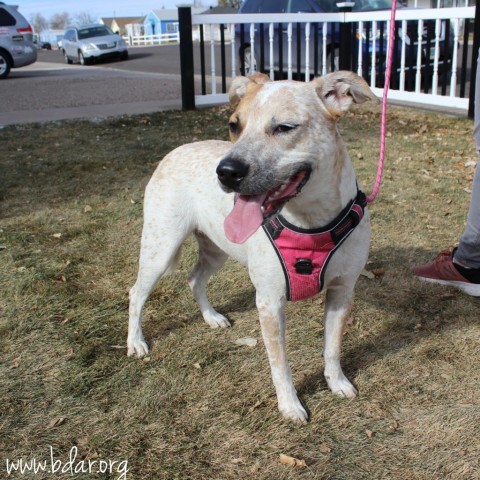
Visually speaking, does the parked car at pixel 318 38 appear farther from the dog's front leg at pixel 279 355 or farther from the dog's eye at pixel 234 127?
the dog's front leg at pixel 279 355

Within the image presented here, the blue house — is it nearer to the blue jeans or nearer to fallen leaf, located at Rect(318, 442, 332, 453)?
the blue jeans

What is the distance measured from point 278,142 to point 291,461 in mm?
1369

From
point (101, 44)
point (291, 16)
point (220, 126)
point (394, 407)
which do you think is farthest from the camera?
point (101, 44)

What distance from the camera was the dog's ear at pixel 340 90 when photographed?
8.18ft

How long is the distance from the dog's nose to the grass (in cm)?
119

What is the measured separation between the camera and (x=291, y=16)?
Result: 9602mm

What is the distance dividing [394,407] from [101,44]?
86.8 feet

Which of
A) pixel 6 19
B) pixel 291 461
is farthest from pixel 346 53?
pixel 6 19

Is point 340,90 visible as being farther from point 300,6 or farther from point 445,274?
point 300,6

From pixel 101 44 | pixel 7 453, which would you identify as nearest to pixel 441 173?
pixel 7 453

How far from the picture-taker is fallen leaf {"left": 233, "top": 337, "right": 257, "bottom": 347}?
131 inches

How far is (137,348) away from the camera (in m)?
3.27

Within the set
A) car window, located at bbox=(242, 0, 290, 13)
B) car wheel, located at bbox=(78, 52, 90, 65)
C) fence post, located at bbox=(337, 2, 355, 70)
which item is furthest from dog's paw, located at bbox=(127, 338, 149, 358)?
car wheel, located at bbox=(78, 52, 90, 65)

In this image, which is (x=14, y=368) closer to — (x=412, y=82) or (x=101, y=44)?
(x=412, y=82)
